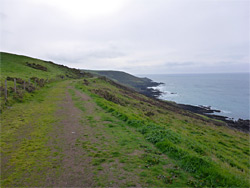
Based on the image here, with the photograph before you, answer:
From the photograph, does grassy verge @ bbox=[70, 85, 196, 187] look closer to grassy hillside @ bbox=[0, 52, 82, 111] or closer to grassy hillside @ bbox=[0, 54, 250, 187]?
grassy hillside @ bbox=[0, 54, 250, 187]

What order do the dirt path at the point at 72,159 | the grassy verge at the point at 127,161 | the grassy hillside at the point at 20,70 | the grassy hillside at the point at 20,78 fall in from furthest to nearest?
the grassy hillside at the point at 20,70 < the grassy hillside at the point at 20,78 < the grassy verge at the point at 127,161 < the dirt path at the point at 72,159

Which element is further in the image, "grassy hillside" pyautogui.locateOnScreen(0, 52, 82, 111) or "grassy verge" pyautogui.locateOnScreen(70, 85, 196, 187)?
"grassy hillside" pyautogui.locateOnScreen(0, 52, 82, 111)

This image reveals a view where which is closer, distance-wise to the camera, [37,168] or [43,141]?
[37,168]

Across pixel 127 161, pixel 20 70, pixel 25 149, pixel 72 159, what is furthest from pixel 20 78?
pixel 127 161

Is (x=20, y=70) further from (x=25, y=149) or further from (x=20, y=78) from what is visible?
(x=25, y=149)

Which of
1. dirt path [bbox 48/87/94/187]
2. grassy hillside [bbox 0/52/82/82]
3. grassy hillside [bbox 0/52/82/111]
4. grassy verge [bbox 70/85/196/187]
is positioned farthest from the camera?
grassy hillside [bbox 0/52/82/82]

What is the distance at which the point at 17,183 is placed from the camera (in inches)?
201

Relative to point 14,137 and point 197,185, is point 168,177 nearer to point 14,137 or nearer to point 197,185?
point 197,185

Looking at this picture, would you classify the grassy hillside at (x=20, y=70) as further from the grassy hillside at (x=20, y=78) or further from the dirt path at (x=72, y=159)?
the dirt path at (x=72, y=159)

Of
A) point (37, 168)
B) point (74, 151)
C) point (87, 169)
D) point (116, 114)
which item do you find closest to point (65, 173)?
point (87, 169)

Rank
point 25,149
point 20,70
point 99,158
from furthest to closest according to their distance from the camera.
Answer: point 20,70 < point 25,149 < point 99,158

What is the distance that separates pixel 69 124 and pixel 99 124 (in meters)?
2.11

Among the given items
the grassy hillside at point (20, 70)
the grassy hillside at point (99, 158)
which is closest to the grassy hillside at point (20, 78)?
the grassy hillside at point (20, 70)

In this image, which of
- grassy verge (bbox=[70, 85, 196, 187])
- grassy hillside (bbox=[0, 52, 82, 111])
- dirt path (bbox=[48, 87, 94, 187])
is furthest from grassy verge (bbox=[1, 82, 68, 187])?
grassy hillside (bbox=[0, 52, 82, 111])
